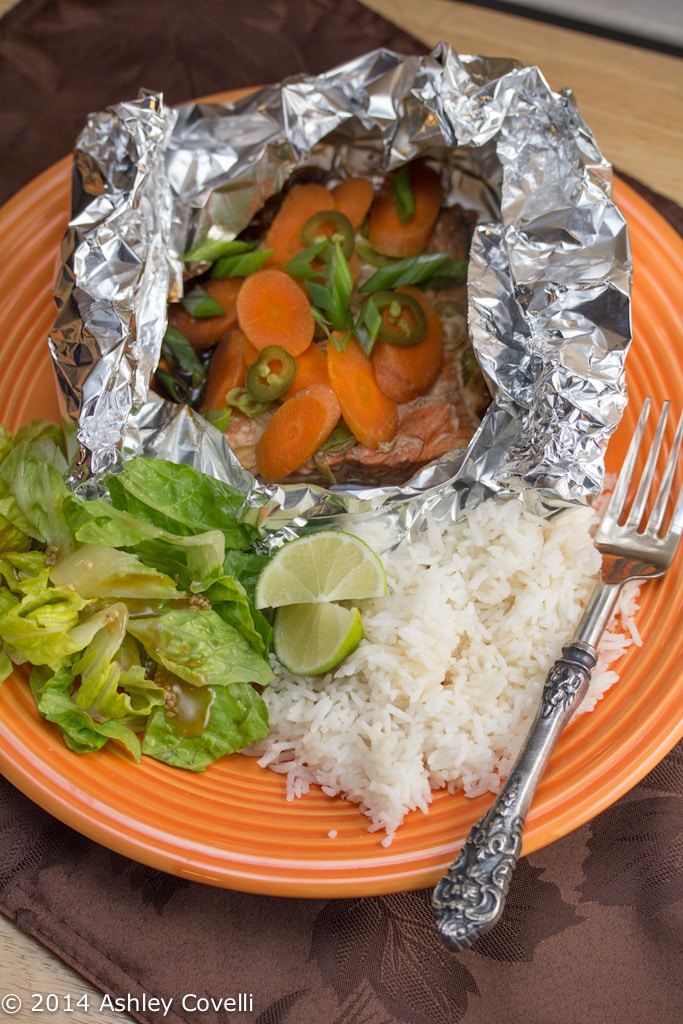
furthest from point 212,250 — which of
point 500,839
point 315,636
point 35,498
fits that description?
point 500,839

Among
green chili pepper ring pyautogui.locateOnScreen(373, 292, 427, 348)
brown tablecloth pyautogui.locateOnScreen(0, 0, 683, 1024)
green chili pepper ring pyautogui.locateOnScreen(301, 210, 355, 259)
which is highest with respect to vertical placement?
green chili pepper ring pyautogui.locateOnScreen(301, 210, 355, 259)

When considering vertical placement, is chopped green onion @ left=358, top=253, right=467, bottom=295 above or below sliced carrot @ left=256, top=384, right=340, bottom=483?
above

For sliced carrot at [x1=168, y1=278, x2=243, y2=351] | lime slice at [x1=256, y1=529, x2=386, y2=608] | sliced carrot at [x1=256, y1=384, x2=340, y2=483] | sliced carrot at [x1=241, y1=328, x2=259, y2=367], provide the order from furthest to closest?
sliced carrot at [x1=168, y1=278, x2=243, y2=351] → sliced carrot at [x1=241, y1=328, x2=259, y2=367] → sliced carrot at [x1=256, y1=384, x2=340, y2=483] → lime slice at [x1=256, y1=529, x2=386, y2=608]

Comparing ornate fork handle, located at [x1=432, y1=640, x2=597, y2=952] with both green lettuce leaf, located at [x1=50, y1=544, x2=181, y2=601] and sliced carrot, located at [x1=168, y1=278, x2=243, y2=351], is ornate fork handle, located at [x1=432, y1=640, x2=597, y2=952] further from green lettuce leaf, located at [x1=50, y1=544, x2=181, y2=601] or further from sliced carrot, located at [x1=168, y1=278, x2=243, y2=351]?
sliced carrot, located at [x1=168, y1=278, x2=243, y2=351]

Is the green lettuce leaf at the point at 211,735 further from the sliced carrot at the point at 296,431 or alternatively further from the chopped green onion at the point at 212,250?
the chopped green onion at the point at 212,250

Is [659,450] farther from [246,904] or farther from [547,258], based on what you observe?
[246,904]

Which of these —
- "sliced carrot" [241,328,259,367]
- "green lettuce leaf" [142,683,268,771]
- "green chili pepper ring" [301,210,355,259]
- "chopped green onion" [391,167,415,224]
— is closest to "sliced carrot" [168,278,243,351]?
"sliced carrot" [241,328,259,367]

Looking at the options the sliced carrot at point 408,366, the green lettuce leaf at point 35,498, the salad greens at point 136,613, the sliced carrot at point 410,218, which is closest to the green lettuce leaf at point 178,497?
the salad greens at point 136,613

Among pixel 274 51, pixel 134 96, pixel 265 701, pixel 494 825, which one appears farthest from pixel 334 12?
pixel 494 825
